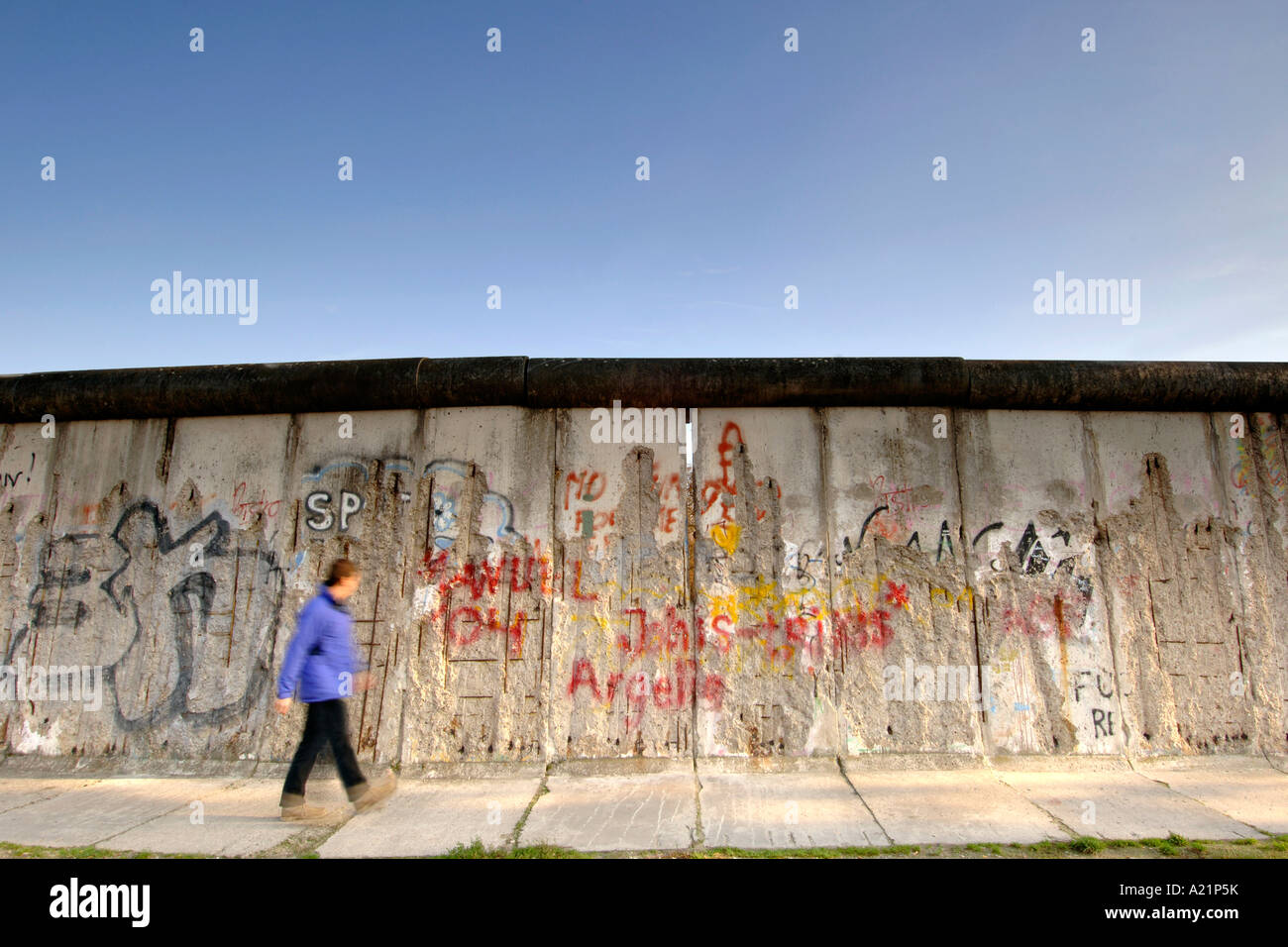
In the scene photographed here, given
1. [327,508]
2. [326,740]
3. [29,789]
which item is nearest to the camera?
[326,740]

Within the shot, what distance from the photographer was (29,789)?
5445mm

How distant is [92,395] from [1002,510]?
7.73m

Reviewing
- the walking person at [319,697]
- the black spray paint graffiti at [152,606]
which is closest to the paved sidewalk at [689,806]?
the walking person at [319,697]

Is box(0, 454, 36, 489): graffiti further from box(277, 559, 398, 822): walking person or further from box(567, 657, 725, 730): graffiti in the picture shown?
box(567, 657, 725, 730): graffiti

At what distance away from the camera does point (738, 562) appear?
6.04 metres

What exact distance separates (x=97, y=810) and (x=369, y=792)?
187 cm

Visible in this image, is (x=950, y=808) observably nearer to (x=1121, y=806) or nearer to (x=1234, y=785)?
(x=1121, y=806)

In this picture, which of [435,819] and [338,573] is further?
[338,573]

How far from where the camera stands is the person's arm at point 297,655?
4.71m

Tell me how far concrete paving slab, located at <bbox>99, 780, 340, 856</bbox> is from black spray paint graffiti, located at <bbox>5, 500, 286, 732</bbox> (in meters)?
0.88

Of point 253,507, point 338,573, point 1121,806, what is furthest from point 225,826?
point 1121,806

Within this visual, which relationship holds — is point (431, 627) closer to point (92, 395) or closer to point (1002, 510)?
point (92, 395)

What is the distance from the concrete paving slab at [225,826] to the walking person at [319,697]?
158 millimetres

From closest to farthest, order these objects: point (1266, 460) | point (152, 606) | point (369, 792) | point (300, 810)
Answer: point (300, 810), point (369, 792), point (152, 606), point (1266, 460)
